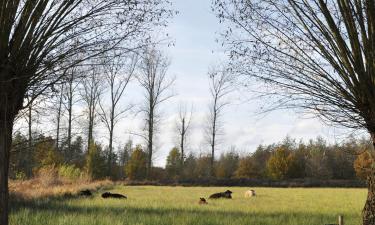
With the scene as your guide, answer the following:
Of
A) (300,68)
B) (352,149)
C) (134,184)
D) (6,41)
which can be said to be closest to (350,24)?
(300,68)

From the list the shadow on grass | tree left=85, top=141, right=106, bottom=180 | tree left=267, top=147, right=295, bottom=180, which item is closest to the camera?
the shadow on grass

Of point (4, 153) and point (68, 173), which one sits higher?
point (68, 173)

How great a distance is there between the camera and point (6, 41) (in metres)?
4.71

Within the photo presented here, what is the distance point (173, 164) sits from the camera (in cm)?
6334

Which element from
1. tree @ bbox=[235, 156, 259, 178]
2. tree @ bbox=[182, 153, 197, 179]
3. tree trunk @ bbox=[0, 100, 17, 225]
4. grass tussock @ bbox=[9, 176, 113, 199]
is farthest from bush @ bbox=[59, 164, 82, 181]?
tree @ bbox=[235, 156, 259, 178]

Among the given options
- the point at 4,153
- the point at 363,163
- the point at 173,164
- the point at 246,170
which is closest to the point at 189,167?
the point at 173,164

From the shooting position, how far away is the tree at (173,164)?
5766cm

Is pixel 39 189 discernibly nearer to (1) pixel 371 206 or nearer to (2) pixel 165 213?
(2) pixel 165 213

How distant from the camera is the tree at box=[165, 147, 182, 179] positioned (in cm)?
5766

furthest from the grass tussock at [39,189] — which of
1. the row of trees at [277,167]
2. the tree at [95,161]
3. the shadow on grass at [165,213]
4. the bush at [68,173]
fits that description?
the row of trees at [277,167]

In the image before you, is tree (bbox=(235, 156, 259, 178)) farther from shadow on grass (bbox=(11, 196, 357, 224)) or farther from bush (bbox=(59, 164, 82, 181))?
shadow on grass (bbox=(11, 196, 357, 224))

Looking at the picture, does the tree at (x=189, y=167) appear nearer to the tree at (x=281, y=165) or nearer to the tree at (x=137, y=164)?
the tree at (x=137, y=164)

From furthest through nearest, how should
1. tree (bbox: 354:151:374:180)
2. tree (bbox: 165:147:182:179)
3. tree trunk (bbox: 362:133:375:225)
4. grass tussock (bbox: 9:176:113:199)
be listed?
tree (bbox: 165:147:182:179)
grass tussock (bbox: 9:176:113:199)
tree (bbox: 354:151:374:180)
tree trunk (bbox: 362:133:375:225)

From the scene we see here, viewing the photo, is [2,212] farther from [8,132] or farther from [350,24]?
[350,24]
